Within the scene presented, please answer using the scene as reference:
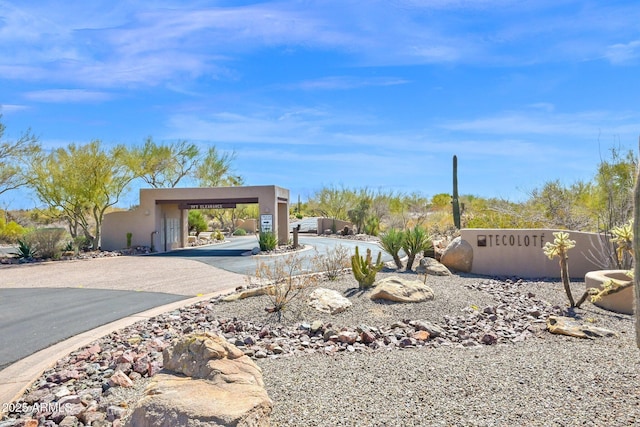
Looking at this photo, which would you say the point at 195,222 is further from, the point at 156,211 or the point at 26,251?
the point at 26,251

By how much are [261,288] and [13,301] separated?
20.4ft

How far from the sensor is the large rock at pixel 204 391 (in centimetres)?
344

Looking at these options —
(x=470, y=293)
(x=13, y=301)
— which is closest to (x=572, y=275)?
(x=470, y=293)

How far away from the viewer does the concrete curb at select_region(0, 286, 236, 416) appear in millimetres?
5578

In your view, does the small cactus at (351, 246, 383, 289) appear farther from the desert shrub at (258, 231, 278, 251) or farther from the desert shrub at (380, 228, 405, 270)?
the desert shrub at (258, 231, 278, 251)

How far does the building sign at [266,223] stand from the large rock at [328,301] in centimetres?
1801

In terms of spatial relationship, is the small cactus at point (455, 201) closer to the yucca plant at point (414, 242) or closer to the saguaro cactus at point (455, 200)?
the saguaro cactus at point (455, 200)

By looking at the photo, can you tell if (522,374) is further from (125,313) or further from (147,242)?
(147,242)

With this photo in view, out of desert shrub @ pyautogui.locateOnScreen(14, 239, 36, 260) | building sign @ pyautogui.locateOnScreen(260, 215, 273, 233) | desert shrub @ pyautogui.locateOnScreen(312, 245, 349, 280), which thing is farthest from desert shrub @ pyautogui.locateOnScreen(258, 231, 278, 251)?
desert shrub @ pyautogui.locateOnScreen(312, 245, 349, 280)

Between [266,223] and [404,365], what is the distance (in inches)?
854

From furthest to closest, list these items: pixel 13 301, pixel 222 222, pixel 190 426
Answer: pixel 222 222 < pixel 13 301 < pixel 190 426

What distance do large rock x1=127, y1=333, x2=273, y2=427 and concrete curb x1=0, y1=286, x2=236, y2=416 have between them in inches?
81.3

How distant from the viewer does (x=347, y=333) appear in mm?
6527

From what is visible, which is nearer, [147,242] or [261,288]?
[261,288]
